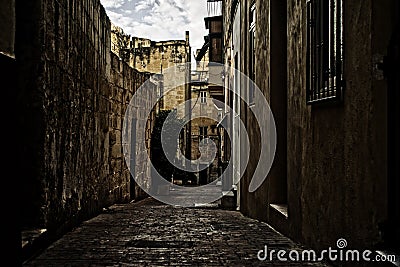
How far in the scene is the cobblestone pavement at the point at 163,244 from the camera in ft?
17.2

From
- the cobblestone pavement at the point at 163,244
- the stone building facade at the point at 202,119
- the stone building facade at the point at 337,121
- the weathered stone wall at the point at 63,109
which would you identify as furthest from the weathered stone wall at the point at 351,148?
the stone building facade at the point at 202,119

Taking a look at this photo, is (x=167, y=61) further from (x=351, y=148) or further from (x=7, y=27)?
(x=351, y=148)

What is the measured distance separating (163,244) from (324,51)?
2623mm

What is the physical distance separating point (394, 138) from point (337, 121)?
3.75 ft

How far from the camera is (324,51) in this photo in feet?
17.1

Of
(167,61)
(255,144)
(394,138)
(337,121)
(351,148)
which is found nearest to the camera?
(394,138)

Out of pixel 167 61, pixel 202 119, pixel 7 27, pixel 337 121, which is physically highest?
pixel 167 61

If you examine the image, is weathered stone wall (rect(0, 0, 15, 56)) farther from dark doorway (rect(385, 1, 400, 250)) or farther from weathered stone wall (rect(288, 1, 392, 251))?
dark doorway (rect(385, 1, 400, 250))

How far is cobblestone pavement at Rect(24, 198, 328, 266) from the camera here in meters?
5.25

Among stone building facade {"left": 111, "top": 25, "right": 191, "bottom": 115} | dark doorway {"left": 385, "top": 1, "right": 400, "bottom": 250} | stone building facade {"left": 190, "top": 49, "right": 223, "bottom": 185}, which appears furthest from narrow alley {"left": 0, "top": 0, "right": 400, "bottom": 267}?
stone building facade {"left": 190, "top": 49, "right": 223, "bottom": 185}

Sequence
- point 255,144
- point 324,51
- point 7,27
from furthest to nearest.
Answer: point 255,144, point 324,51, point 7,27

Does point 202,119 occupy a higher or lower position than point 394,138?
higher

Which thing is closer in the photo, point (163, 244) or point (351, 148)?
point (351, 148)

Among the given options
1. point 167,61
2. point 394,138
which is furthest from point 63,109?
point 167,61
